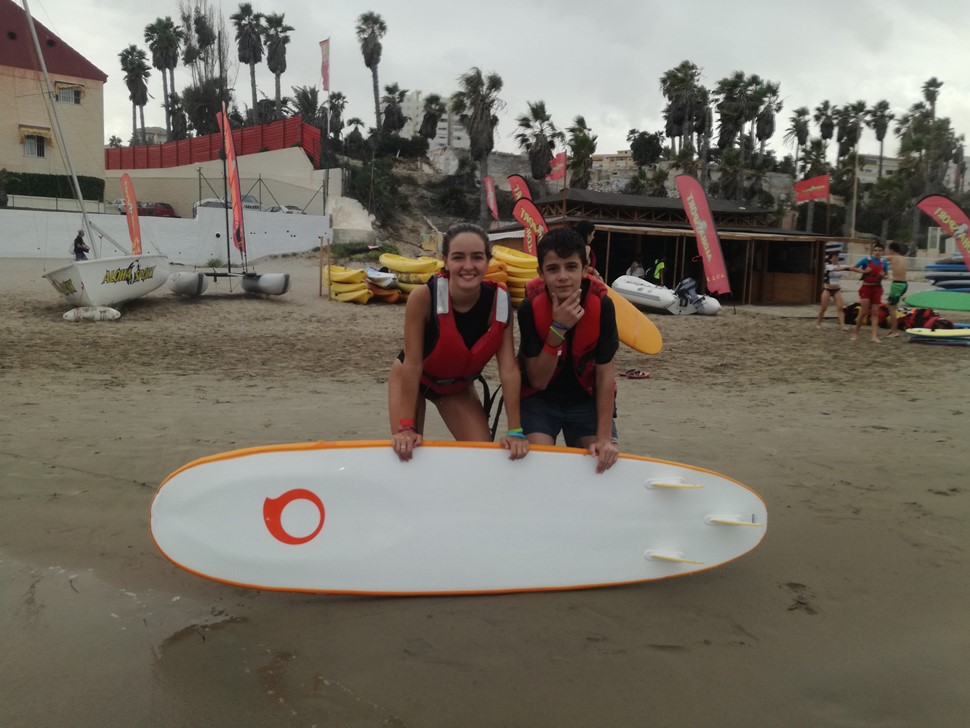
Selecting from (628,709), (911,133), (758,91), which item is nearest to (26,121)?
(628,709)

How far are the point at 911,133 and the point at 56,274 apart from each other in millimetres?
59508

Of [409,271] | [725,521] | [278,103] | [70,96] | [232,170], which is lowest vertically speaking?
[725,521]

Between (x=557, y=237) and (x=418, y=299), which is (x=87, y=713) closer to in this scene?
(x=418, y=299)

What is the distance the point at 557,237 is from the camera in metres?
2.68

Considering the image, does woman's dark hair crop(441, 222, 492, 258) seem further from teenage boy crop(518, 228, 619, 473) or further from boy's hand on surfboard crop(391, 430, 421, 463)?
boy's hand on surfboard crop(391, 430, 421, 463)

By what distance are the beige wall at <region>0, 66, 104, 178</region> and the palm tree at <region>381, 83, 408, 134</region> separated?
18614 millimetres

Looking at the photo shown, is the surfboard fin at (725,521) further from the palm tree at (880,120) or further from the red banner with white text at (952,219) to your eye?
the palm tree at (880,120)

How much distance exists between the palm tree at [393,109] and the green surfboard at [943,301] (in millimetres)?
36742

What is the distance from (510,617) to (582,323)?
1.14 metres

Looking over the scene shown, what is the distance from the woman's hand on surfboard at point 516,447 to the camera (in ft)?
8.46

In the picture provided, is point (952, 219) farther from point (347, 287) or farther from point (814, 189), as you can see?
point (347, 287)

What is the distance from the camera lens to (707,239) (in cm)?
1322

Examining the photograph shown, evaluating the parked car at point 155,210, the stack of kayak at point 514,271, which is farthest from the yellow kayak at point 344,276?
the parked car at point 155,210

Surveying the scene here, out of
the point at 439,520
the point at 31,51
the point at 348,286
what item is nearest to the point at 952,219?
the point at 348,286
